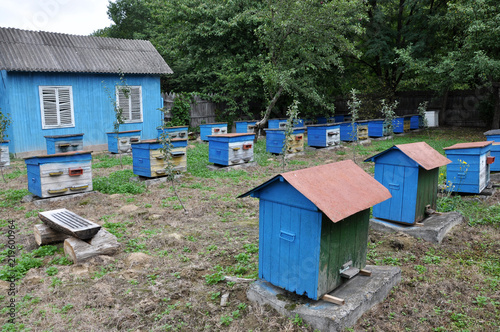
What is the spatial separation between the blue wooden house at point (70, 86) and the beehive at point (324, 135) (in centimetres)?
755

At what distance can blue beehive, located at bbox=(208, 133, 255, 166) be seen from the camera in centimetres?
1162

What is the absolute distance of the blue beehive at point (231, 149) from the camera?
11625 millimetres

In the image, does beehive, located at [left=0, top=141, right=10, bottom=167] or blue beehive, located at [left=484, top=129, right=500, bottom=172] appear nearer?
blue beehive, located at [left=484, top=129, right=500, bottom=172]

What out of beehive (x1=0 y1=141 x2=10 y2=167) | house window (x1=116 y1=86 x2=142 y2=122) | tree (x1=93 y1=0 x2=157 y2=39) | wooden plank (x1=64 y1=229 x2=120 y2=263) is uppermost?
tree (x1=93 y1=0 x2=157 y2=39)

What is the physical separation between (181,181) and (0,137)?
5774 mm

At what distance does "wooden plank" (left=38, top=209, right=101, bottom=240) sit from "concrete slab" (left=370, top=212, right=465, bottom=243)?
15.1 ft

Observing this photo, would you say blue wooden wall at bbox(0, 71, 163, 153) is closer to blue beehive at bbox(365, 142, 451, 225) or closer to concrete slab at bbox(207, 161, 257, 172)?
concrete slab at bbox(207, 161, 257, 172)

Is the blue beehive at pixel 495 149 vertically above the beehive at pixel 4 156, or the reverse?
the blue beehive at pixel 495 149

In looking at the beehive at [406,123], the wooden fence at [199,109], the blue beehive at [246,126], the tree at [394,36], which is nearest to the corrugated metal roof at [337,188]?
the blue beehive at [246,126]

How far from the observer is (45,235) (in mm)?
5949

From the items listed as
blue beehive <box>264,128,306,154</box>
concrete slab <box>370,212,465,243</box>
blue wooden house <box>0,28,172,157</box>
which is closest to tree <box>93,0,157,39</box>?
blue wooden house <box>0,28,172,157</box>

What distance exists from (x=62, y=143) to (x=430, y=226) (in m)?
10.9

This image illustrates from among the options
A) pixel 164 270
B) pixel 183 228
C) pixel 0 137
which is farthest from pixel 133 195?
pixel 0 137

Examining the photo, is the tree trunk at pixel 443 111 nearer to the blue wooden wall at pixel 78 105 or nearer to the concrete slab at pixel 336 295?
the blue wooden wall at pixel 78 105
